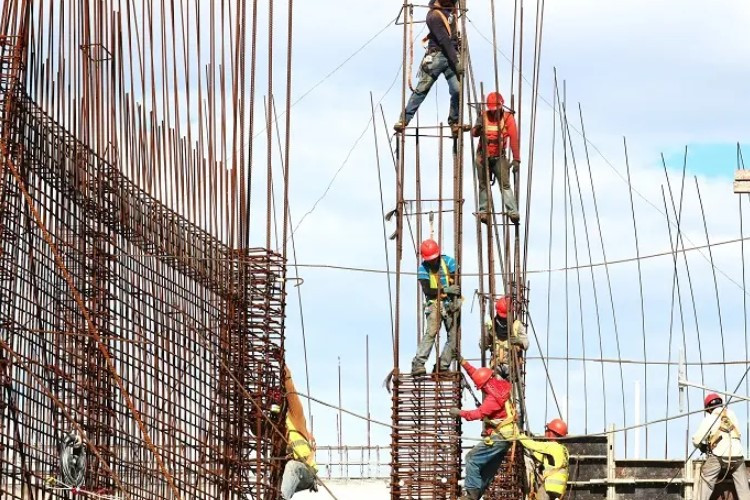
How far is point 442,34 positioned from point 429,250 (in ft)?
9.31

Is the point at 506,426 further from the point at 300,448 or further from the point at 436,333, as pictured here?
the point at 300,448

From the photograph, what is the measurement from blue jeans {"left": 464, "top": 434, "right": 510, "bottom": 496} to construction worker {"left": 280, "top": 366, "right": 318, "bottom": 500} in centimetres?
187

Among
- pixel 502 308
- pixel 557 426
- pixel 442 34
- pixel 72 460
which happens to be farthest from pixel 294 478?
pixel 442 34

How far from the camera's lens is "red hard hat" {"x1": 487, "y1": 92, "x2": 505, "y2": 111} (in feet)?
74.8

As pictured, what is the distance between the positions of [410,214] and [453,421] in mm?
2643

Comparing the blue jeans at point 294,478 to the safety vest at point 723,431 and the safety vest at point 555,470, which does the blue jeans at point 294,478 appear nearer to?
the safety vest at point 555,470

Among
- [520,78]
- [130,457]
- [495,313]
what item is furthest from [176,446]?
[520,78]

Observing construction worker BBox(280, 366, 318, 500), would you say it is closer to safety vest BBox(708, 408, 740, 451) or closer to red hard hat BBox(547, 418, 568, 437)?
red hard hat BBox(547, 418, 568, 437)

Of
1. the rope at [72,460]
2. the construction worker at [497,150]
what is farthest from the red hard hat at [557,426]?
the rope at [72,460]

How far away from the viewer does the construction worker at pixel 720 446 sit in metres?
21.9

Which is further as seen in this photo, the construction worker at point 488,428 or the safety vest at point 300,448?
the safety vest at point 300,448

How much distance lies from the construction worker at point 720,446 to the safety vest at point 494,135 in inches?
161

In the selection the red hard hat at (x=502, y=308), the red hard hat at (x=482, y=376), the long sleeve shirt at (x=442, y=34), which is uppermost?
the long sleeve shirt at (x=442, y=34)

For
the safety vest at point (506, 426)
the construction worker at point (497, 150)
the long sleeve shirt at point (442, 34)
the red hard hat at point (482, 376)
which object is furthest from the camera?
the construction worker at point (497, 150)
